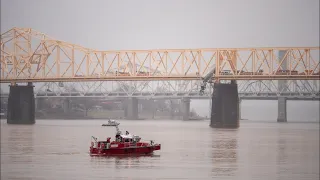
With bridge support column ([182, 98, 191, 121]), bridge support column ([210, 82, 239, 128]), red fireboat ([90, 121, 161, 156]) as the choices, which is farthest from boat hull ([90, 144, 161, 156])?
bridge support column ([210, 82, 239, 128])

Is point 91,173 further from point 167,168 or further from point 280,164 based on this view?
point 280,164

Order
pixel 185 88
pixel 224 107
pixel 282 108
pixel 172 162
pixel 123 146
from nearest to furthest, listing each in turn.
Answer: pixel 172 162
pixel 123 146
pixel 224 107
pixel 185 88
pixel 282 108

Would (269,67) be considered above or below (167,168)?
above

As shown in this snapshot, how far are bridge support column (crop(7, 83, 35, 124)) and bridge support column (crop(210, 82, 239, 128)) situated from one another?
19.6 meters

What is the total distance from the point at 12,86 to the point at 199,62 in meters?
21.0

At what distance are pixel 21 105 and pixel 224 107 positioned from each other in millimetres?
22080

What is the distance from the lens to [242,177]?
33719 mm

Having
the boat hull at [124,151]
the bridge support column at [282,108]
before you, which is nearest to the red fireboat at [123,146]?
the boat hull at [124,151]

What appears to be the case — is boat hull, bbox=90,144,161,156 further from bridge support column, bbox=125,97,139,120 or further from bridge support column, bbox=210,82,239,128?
bridge support column, bbox=210,82,239,128

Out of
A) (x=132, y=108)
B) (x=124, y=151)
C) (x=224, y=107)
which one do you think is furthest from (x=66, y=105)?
(x=224, y=107)

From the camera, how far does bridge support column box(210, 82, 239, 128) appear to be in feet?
274

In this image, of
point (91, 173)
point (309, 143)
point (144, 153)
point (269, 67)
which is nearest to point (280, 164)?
point (144, 153)

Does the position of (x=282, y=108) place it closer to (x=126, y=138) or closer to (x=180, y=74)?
(x=180, y=74)

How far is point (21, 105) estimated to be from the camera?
294 feet
